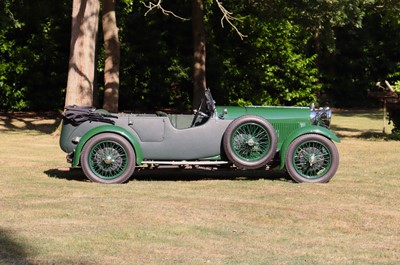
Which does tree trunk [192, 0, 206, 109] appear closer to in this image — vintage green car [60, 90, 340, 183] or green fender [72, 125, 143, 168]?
vintage green car [60, 90, 340, 183]

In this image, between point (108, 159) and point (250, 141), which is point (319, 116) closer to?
point (250, 141)

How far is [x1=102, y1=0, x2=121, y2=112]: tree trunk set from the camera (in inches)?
862

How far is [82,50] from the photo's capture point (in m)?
19.6

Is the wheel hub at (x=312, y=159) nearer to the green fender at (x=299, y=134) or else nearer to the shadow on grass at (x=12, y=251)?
the green fender at (x=299, y=134)

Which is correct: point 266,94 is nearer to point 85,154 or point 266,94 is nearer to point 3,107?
point 3,107

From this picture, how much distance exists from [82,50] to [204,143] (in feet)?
26.8

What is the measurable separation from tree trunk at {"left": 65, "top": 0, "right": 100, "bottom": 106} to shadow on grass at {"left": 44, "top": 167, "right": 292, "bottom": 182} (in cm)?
640

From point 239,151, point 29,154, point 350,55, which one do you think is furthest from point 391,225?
point 350,55

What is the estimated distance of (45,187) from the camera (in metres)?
11.3

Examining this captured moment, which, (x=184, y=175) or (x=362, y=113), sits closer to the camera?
(x=184, y=175)

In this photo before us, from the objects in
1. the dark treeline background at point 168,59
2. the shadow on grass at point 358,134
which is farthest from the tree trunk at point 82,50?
the shadow on grass at point 358,134

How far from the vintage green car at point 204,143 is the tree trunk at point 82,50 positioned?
730 centimetres

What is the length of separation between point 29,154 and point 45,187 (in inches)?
190

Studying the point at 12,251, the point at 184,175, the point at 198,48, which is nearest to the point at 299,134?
the point at 184,175
